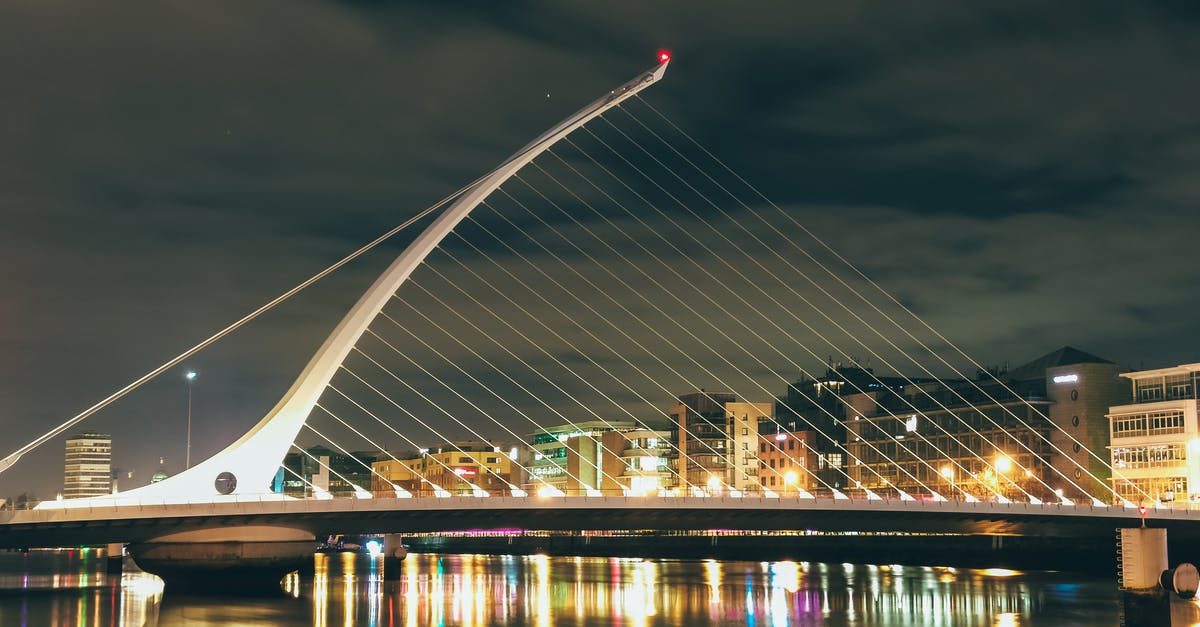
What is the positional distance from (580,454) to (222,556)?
101995mm

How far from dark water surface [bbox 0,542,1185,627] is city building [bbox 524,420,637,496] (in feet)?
254

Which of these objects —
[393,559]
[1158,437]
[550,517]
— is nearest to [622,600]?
[550,517]

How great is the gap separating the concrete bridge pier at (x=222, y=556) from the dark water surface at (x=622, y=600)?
1368 mm

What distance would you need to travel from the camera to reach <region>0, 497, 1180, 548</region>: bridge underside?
54.2m

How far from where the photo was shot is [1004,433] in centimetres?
11738

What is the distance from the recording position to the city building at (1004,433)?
10550 centimetres

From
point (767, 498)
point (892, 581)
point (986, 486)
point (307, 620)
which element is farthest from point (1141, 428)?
point (307, 620)

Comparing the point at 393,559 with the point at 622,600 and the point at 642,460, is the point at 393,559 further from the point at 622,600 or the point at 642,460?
the point at 642,460

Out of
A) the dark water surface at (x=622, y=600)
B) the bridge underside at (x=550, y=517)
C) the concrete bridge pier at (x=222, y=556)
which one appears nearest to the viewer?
the dark water surface at (x=622, y=600)

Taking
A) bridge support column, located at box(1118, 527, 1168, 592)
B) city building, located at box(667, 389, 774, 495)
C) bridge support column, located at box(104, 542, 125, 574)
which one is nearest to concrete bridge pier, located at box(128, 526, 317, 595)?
bridge support column, located at box(1118, 527, 1168, 592)

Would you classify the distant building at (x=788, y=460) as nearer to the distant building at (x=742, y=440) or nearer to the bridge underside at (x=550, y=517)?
the distant building at (x=742, y=440)

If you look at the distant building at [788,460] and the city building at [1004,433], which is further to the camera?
the distant building at [788,460]

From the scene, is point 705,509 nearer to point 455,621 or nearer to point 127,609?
point 455,621

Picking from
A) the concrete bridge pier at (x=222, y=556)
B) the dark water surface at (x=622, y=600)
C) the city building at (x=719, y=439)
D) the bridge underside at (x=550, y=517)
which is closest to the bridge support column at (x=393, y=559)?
the dark water surface at (x=622, y=600)
